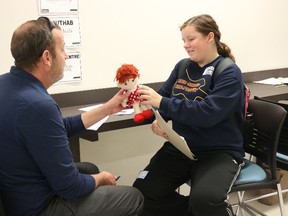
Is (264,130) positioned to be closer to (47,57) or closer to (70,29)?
(47,57)

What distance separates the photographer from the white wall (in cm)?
218

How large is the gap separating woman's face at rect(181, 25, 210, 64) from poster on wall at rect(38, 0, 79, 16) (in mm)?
765

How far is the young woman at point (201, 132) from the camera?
5.15 ft

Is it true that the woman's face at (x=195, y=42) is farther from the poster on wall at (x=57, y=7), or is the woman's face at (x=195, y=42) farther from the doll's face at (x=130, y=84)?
the poster on wall at (x=57, y=7)

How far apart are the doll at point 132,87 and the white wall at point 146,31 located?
2.13ft

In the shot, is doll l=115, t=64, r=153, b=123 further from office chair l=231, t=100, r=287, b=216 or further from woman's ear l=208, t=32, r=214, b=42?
office chair l=231, t=100, r=287, b=216

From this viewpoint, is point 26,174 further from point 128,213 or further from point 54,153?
point 128,213

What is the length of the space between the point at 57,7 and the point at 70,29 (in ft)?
0.49

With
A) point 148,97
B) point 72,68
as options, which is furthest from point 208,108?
point 72,68

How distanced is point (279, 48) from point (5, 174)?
276cm

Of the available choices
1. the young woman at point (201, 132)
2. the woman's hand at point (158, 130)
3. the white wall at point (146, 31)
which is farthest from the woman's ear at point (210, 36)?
the white wall at point (146, 31)

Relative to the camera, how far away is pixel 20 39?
1226 mm

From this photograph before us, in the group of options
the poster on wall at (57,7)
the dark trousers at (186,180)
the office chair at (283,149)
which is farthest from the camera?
the poster on wall at (57,7)

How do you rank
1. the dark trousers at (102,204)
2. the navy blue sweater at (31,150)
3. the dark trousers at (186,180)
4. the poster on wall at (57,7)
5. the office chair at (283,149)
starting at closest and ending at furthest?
the navy blue sweater at (31,150)
the dark trousers at (102,204)
the dark trousers at (186,180)
the office chair at (283,149)
the poster on wall at (57,7)
